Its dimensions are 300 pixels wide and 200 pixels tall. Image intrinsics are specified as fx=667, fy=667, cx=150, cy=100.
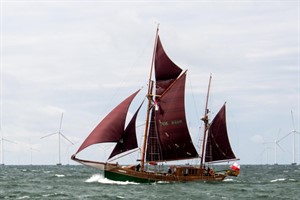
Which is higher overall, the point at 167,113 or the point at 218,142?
the point at 167,113

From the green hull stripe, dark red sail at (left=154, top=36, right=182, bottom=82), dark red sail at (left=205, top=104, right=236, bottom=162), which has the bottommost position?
the green hull stripe

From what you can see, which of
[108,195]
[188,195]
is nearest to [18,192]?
[108,195]

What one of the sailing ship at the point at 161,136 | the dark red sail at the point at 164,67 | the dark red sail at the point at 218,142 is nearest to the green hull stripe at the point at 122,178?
the sailing ship at the point at 161,136

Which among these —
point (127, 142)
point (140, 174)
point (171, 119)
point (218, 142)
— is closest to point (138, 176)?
point (140, 174)

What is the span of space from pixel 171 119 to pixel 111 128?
9755 mm

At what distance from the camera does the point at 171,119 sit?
283 ft

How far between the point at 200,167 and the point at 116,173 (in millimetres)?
16415

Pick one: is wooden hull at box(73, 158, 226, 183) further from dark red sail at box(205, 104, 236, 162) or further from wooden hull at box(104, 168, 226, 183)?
dark red sail at box(205, 104, 236, 162)

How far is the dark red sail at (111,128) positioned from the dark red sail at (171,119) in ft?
20.6

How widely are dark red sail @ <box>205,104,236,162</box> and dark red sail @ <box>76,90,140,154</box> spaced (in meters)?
19.3

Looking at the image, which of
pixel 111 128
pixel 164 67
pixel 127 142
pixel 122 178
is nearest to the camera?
pixel 111 128

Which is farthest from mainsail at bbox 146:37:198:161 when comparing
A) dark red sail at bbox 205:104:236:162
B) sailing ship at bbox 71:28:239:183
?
dark red sail at bbox 205:104:236:162

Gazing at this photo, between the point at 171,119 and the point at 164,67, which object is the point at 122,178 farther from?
the point at 164,67

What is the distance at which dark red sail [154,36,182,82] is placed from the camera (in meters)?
85.4
